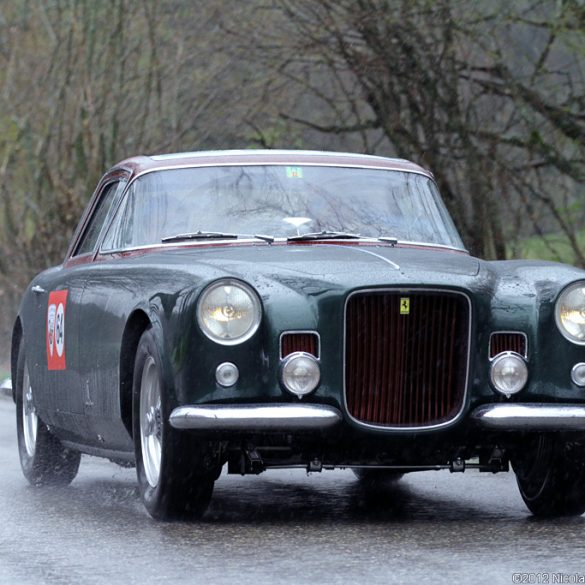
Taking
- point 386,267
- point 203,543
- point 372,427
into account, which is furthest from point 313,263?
point 203,543

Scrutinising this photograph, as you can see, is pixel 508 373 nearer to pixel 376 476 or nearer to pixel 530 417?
pixel 530 417

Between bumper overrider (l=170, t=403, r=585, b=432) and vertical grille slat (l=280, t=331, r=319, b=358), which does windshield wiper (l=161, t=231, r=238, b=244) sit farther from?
bumper overrider (l=170, t=403, r=585, b=432)

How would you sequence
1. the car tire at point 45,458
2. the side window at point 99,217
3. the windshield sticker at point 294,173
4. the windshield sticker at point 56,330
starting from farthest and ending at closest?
the car tire at point 45,458 → the side window at point 99,217 → the windshield sticker at point 56,330 → the windshield sticker at point 294,173

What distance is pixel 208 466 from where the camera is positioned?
7016 millimetres

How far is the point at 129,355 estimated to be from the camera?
Result: 760cm

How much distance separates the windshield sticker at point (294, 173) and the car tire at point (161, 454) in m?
1.50

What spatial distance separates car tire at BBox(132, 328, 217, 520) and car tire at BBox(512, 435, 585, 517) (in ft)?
4.49

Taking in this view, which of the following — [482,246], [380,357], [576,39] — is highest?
[576,39]

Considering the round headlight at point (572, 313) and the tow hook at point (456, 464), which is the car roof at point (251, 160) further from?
the tow hook at point (456, 464)

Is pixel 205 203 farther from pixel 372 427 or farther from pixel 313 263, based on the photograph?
pixel 372 427

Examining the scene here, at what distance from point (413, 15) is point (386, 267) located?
372 inches

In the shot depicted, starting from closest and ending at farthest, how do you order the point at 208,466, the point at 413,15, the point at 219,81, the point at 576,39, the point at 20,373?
the point at 208,466
the point at 20,373
the point at 576,39
the point at 413,15
the point at 219,81

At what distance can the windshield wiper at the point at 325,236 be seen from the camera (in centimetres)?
792

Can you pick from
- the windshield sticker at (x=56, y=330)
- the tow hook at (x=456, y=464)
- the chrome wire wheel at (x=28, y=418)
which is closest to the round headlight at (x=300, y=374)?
the tow hook at (x=456, y=464)
